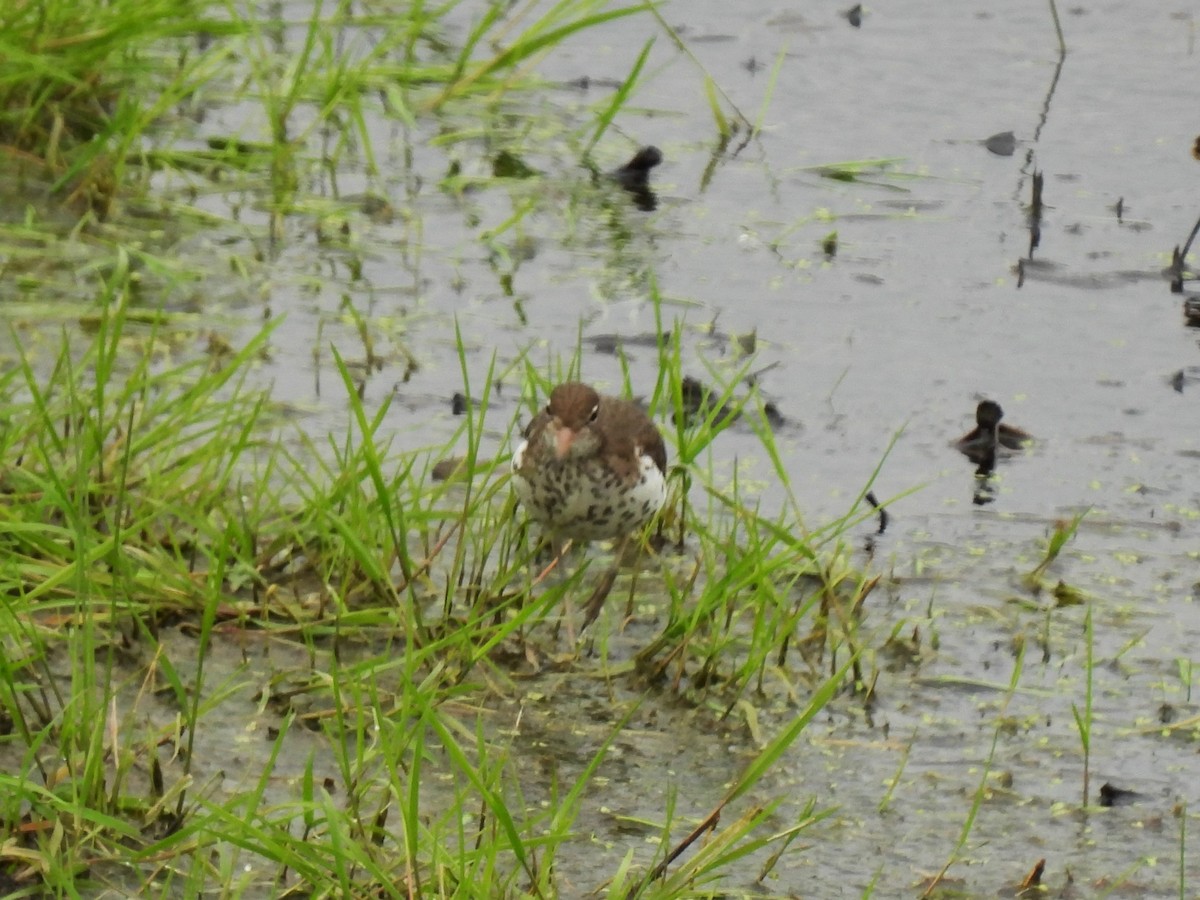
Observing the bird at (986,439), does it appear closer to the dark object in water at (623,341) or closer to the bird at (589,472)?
the dark object in water at (623,341)

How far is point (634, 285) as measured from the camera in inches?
272

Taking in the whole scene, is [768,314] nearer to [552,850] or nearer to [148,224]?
[148,224]

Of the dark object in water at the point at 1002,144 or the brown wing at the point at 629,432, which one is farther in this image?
the dark object in water at the point at 1002,144

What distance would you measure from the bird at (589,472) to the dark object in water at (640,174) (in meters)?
2.82

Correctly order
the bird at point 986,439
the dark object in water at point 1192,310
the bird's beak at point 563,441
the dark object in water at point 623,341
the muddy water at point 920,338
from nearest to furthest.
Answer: the muddy water at point 920,338
the bird's beak at point 563,441
the bird at point 986,439
the dark object in water at point 623,341
the dark object in water at point 1192,310

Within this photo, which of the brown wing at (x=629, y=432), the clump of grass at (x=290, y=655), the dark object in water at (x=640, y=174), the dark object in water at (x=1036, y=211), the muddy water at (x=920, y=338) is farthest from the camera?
the dark object in water at (x=640, y=174)

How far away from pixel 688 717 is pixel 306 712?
0.84 m

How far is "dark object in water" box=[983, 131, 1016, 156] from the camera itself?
8.27m

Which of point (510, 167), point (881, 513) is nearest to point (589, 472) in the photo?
point (881, 513)

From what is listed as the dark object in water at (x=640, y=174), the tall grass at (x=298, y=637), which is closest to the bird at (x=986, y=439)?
the tall grass at (x=298, y=637)

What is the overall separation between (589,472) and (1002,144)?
414 cm

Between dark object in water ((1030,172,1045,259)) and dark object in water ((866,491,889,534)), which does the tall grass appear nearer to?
dark object in water ((866,491,889,534))

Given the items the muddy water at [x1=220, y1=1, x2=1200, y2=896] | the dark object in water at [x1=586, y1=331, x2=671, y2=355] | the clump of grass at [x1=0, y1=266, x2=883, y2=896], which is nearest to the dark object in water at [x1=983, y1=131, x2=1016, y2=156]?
the muddy water at [x1=220, y1=1, x2=1200, y2=896]

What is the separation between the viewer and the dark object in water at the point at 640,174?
7.70 metres
